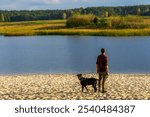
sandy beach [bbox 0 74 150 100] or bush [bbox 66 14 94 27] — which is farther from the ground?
sandy beach [bbox 0 74 150 100]

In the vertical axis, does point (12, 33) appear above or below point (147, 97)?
below

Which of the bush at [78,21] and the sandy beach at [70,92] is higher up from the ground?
the sandy beach at [70,92]

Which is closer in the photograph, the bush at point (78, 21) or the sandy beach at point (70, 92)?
the sandy beach at point (70, 92)

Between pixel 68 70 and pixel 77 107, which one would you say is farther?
pixel 68 70

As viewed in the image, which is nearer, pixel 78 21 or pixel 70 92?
pixel 70 92

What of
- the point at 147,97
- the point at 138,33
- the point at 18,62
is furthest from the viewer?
the point at 138,33

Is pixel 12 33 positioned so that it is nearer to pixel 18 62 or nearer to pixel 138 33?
pixel 138 33

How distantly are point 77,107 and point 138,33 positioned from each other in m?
90.0

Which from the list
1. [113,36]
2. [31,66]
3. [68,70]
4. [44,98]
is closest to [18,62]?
[31,66]

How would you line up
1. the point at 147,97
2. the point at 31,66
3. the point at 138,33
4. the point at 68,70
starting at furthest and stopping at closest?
the point at 138,33 → the point at 31,66 → the point at 68,70 → the point at 147,97

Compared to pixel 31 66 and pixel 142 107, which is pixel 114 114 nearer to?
pixel 142 107

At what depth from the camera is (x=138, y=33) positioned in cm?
10631

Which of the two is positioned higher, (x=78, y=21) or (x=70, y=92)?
(x=70, y=92)

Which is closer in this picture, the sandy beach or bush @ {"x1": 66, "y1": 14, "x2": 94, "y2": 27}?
the sandy beach
